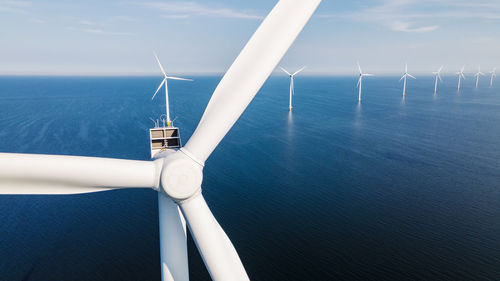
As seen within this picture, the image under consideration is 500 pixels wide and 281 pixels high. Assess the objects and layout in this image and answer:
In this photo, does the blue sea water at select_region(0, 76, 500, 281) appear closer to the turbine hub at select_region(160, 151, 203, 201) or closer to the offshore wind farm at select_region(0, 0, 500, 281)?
the offshore wind farm at select_region(0, 0, 500, 281)

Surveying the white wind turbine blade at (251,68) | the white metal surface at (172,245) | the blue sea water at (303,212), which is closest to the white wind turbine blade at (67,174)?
the white wind turbine blade at (251,68)

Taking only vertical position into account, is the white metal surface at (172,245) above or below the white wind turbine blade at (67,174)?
below

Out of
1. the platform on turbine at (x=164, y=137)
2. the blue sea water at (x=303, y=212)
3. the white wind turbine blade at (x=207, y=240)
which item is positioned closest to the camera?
the white wind turbine blade at (x=207, y=240)

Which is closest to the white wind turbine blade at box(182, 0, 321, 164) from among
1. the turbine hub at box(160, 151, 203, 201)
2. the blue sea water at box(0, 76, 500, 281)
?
the turbine hub at box(160, 151, 203, 201)

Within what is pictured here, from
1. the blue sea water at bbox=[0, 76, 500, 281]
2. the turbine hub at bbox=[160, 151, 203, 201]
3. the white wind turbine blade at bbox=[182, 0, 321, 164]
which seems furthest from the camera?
the blue sea water at bbox=[0, 76, 500, 281]

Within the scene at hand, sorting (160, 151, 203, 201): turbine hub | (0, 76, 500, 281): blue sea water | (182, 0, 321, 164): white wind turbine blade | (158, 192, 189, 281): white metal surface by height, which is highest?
(182, 0, 321, 164): white wind turbine blade

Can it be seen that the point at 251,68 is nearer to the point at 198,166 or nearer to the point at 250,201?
the point at 198,166

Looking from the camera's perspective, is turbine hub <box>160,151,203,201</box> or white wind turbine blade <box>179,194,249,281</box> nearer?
turbine hub <box>160,151,203,201</box>

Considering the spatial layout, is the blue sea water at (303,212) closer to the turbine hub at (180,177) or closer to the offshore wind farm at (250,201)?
the offshore wind farm at (250,201)
